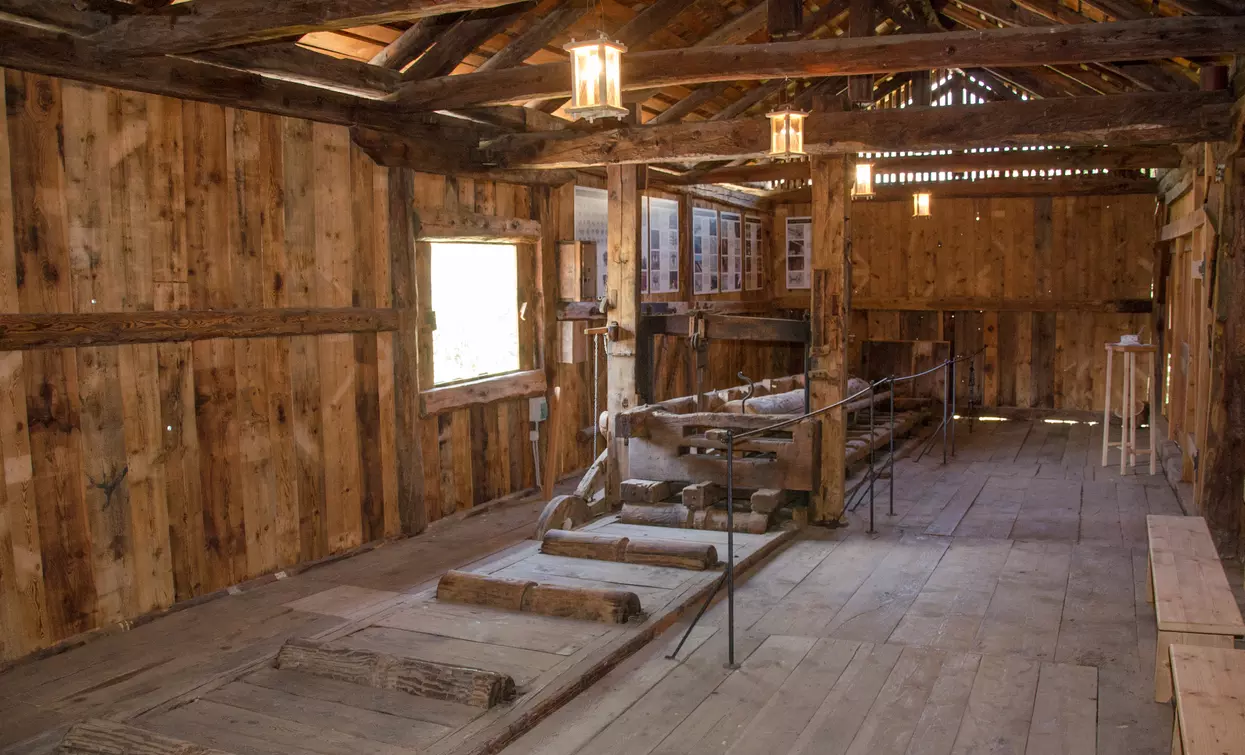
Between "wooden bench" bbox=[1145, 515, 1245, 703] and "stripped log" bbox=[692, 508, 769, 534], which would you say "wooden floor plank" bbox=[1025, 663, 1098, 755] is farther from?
"stripped log" bbox=[692, 508, 769, 534]

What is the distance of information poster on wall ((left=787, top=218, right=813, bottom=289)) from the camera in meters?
16.3

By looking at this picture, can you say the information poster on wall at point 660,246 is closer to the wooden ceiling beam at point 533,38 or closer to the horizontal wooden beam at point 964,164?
the horizontal wooden beam at point 964,164

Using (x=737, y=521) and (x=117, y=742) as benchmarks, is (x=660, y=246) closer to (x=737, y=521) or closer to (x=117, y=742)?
(x=737, y=521)

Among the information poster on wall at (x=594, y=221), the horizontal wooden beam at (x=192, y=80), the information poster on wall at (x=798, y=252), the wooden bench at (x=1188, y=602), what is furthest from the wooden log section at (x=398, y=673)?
the information poster on wall at (x=798, y=252)

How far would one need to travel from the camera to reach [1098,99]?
721cm

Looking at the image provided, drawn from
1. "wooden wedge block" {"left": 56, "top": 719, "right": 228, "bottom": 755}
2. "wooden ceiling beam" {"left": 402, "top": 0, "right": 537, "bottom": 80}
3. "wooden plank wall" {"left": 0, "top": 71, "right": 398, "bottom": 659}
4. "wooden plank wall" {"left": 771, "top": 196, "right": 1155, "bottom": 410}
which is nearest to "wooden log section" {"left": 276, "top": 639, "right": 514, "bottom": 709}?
"wooden wedge block" {"left": 56, "top": 719, "right": 228, "bottom": 755}

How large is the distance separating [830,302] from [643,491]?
6.95 ft

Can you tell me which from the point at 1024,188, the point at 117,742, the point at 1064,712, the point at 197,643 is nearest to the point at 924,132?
the point at 1064,712

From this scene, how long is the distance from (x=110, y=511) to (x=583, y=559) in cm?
294

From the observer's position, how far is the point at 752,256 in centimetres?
1576

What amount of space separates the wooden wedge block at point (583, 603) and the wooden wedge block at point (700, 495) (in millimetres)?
2190

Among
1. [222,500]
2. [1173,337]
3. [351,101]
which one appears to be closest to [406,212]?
[351,101]

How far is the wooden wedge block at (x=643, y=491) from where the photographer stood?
27.1ft

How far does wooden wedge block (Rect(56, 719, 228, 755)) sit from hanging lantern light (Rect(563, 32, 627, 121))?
3551 mm
